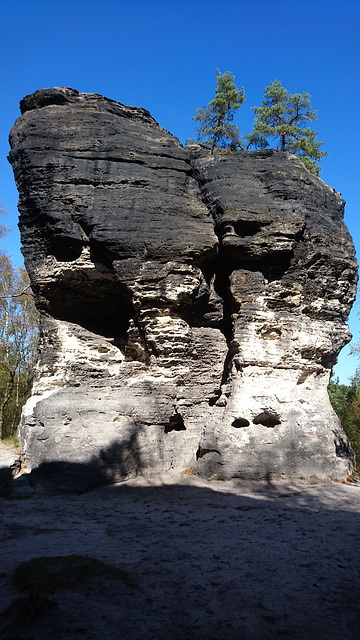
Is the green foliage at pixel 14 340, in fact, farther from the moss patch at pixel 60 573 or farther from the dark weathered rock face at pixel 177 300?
the moss patch at pixel 60 573

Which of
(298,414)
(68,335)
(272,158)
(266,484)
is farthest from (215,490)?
(272,158)

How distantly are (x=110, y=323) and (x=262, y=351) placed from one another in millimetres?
3842

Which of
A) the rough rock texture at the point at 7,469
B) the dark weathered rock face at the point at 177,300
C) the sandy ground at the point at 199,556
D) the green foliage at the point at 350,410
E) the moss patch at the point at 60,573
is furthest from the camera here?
the green foliage at the point at 350,410

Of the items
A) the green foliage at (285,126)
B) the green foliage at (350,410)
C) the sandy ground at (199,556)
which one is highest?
the green foliage at (285,126)

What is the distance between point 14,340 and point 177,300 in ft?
35.0

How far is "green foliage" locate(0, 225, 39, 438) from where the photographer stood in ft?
54.1

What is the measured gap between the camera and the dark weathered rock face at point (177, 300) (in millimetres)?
8039

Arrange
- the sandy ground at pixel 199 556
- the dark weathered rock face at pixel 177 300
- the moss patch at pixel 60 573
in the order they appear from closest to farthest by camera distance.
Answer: the sandy ground at pixel 199 556 < the moss patch at pixel 60 573 < the dark weathered rock face at pixel 177 300

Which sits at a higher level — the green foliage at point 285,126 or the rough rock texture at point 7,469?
the green foliage at point 285,126

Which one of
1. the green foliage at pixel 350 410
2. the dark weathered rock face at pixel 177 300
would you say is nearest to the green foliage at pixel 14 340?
the dark weathered rock face at pixel 177 300

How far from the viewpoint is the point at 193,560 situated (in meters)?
4.43

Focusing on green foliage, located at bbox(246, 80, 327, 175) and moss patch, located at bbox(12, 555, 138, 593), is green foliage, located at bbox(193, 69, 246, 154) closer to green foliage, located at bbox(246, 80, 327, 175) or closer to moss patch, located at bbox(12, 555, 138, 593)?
green foliage, located at bbox(246, 80, 327, 175)

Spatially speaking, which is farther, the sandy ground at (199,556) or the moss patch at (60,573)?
the moss patch at (60,573)

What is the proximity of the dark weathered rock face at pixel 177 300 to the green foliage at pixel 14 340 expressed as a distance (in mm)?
8105
